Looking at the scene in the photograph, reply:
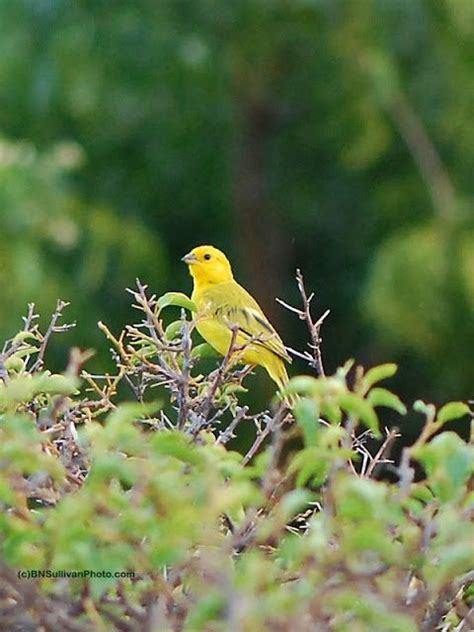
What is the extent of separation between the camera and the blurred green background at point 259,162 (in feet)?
37.1

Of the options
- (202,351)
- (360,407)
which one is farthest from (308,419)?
(202,351)

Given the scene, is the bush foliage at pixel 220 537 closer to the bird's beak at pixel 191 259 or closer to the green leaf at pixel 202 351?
the green leaf at pixel 202 351

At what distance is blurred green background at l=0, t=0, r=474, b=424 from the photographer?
1132cm

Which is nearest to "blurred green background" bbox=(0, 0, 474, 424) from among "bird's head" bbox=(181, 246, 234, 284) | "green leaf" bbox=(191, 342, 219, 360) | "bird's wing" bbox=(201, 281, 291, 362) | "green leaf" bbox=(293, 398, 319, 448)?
"bird's head" bbox=(181, 246, 234, 284)

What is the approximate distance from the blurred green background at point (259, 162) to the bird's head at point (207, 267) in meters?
4.81

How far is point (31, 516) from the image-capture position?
1.96 metres

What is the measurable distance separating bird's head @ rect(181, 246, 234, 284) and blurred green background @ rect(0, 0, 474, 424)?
189 inches

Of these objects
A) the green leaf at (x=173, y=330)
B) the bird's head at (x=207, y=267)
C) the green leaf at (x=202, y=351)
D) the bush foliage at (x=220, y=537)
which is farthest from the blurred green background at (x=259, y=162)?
the bush foliage at (x=220, y=537)

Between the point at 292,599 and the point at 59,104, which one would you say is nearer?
the point at 292,599

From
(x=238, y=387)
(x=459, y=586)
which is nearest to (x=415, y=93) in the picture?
(x=238, y=387)

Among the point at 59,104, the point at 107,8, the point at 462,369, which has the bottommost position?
the point at 462,369

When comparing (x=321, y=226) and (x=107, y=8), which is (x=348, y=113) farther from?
(x=107, y=8)

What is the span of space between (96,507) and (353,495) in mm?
296

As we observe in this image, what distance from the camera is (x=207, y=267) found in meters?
5.76
